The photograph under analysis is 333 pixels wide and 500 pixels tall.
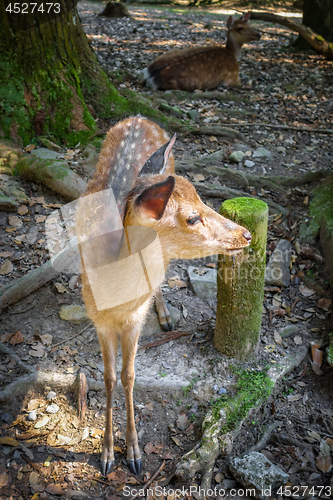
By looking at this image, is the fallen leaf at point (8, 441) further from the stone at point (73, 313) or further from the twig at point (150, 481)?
the stone at point (73, 313)

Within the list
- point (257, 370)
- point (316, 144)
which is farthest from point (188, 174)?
point (257, 370)

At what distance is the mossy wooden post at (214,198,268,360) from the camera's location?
2988 mm

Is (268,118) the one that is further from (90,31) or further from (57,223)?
(90,31)

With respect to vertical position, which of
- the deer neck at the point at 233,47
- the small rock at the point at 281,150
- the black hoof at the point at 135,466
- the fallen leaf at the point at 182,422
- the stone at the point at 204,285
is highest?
the deer neck at the point at 233,47

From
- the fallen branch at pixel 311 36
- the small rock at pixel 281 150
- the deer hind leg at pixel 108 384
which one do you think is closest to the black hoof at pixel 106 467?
the deer hind leg at pixel 108 384

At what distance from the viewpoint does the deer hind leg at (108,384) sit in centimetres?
288

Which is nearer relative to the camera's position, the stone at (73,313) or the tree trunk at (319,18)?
the stone at (73,313)

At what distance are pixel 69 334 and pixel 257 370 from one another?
163 cm

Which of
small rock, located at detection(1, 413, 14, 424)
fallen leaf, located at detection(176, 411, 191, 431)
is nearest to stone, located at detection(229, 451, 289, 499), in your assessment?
fallen leaf, located at detection(176, 411, 191, 431)

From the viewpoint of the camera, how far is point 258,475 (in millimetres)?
2682

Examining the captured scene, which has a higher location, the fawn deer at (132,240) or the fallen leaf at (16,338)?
the fawn deer at (132,240)

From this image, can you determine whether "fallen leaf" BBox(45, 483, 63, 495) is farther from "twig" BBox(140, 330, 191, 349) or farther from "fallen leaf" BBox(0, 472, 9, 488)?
"twig" BBox(140, 330, 191, 349)

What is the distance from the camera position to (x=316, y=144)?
6719mm

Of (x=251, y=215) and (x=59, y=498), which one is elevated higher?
(x=251, y=215)
